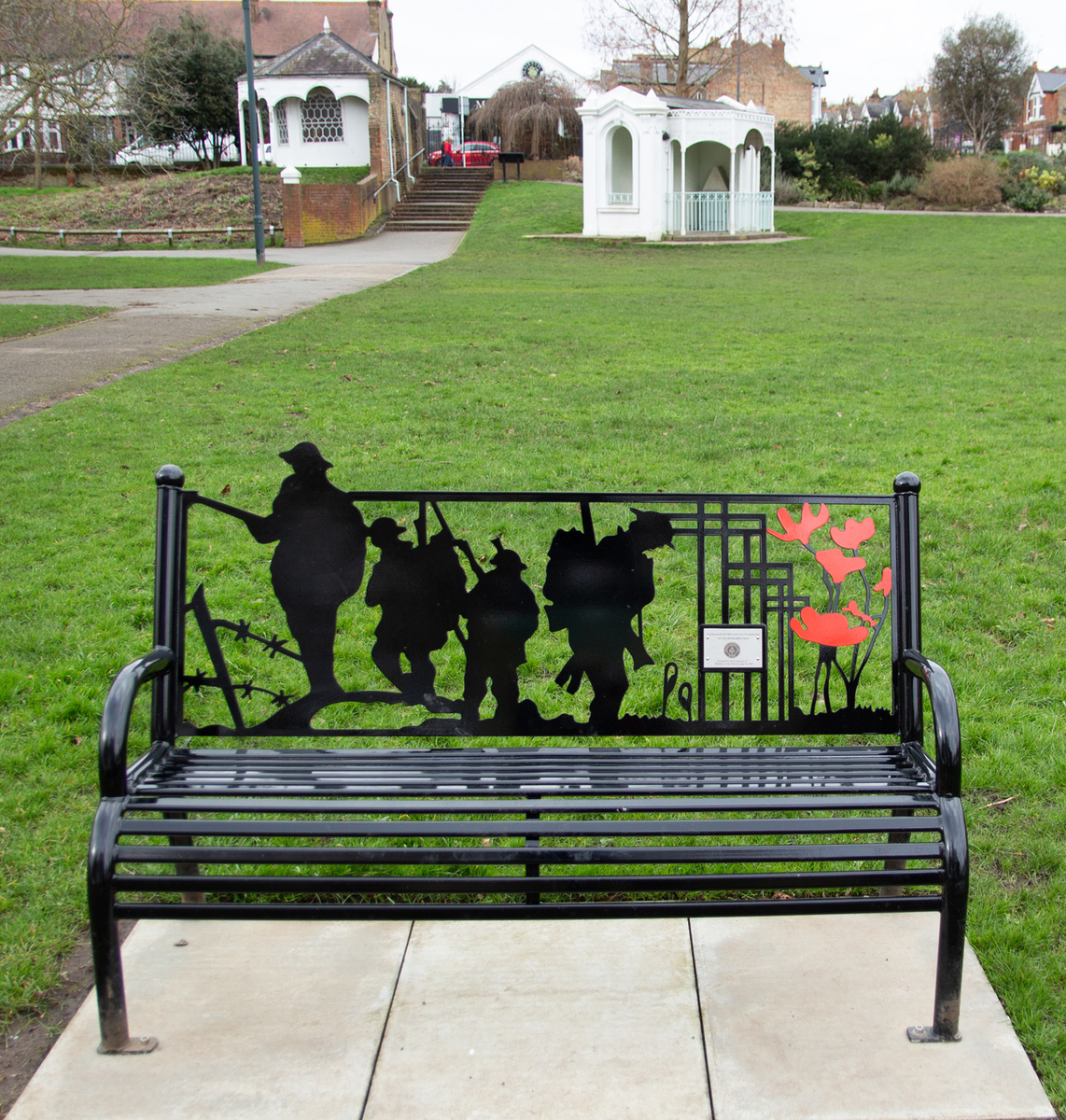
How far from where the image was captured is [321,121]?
146 feet

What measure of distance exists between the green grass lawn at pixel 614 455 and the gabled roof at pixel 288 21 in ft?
152

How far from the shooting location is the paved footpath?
411 inches

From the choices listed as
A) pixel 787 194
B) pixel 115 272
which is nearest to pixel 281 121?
pixel 787 194

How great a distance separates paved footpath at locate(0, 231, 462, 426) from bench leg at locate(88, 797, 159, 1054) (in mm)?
7214

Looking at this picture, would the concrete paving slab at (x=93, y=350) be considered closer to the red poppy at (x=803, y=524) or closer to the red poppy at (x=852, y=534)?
the red poppy at (x=803, y=524)

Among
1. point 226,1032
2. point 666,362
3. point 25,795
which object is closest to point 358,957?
point 226,1032

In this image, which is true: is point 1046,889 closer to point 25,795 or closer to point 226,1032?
point 226,1032

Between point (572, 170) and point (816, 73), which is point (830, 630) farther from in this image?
point (816, 73)

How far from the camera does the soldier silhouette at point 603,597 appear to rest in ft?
9.75

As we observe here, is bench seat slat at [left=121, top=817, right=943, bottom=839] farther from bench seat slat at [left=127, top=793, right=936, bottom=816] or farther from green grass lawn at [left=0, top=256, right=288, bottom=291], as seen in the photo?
green grass lawn at [left=0, top=256, right=288, bottom=291]

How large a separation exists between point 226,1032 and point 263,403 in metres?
7.24

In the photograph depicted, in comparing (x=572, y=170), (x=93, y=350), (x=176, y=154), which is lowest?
(x=93, y=350)

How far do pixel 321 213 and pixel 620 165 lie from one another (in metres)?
8.65

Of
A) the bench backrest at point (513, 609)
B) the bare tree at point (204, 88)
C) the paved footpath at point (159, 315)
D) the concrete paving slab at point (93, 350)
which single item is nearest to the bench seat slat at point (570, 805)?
the bench backrest at point (513, 609)
